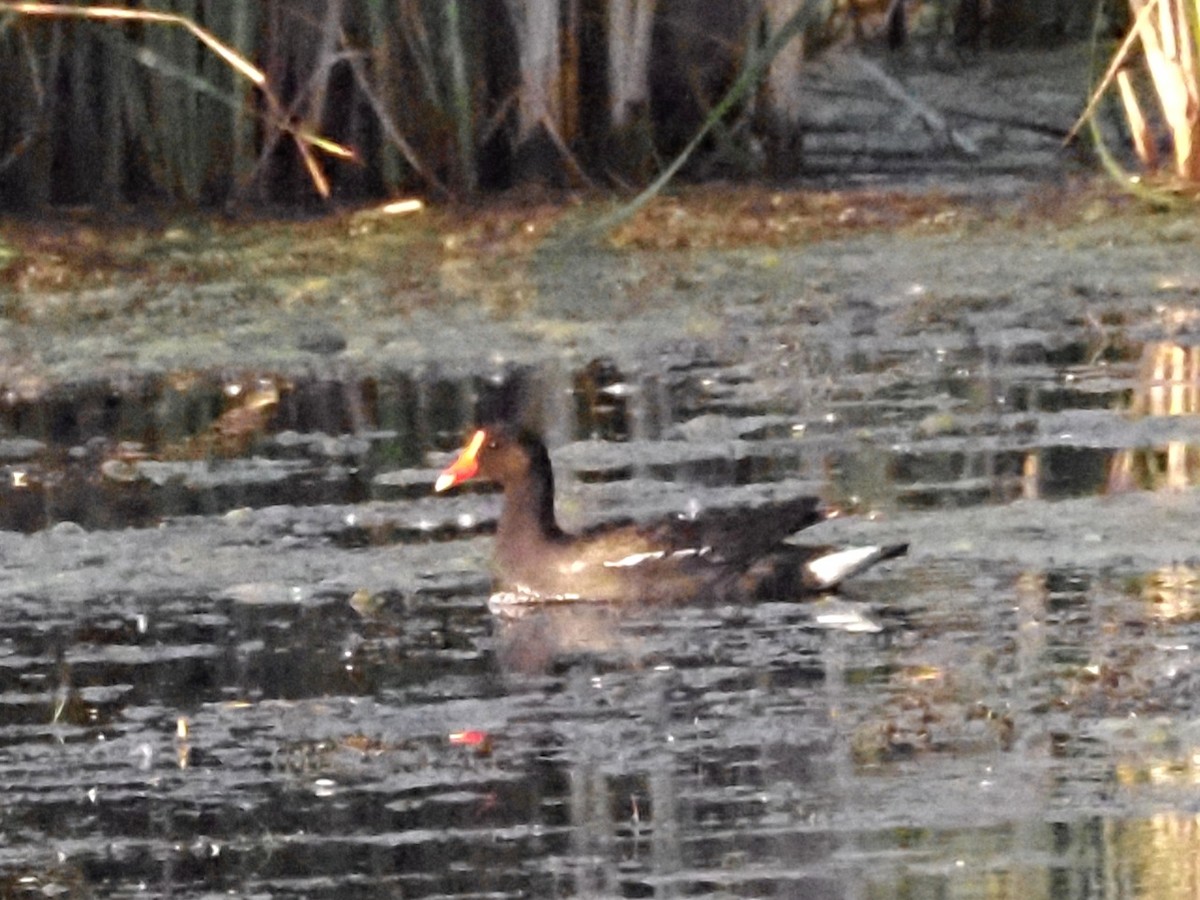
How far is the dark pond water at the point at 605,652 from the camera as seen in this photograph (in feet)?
19.4

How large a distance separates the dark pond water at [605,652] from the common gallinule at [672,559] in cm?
10

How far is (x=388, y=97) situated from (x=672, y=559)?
6.46 m

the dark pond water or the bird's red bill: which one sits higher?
the bird's red bill

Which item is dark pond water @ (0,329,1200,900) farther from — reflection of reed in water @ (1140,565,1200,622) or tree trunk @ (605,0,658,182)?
tree trunk @ (605,0,658,182)

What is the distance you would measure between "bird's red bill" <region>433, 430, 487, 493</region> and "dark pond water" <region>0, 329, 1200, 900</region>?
0.18m

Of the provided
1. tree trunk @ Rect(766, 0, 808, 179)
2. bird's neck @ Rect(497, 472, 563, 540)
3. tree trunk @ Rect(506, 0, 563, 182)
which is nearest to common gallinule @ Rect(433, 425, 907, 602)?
bird's neck @ Rect(497, 472, 563, 540)

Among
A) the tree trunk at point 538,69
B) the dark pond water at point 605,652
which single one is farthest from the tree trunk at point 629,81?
the dark pond water at point 605,652

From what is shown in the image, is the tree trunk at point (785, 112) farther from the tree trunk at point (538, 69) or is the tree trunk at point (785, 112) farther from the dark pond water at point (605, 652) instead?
the dark pond water at point (605, 652)

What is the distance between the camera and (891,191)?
49.1 ft

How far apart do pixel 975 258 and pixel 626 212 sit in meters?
1.68

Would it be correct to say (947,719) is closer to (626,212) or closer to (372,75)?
(626,212)

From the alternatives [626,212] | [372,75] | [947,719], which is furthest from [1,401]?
[947,719]

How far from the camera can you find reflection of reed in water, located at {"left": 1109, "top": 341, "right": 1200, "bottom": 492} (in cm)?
925

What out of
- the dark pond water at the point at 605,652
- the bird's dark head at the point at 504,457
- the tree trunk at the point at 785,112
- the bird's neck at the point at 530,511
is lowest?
the dark pond water at the point at 605,652
